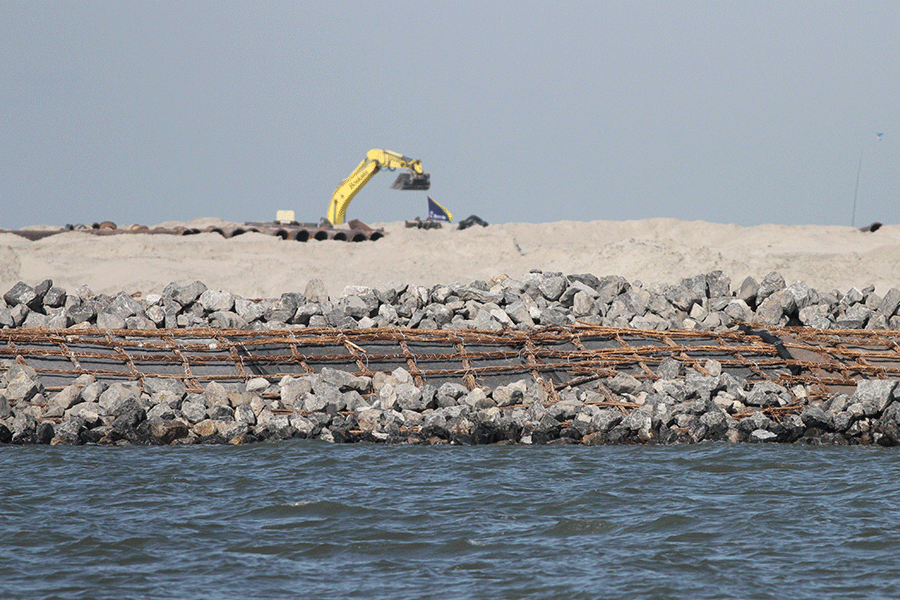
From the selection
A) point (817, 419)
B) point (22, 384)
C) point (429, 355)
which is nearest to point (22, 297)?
point (22, 384)

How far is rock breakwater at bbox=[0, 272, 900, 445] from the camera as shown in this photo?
12258 mm

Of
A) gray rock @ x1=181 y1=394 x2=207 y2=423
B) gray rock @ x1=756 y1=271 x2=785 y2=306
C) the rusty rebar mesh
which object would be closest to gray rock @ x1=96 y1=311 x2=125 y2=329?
the rusty rebar mesh

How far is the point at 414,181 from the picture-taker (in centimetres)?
3067

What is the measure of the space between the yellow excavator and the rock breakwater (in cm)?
1568

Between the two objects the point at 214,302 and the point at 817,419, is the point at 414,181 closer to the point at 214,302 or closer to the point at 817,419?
the point at 214,302

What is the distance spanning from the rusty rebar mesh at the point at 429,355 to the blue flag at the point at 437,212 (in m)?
19.3

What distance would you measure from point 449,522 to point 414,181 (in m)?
22.2

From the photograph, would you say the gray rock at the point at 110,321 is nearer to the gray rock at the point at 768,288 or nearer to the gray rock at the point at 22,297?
the gray rock at the point at 22,297

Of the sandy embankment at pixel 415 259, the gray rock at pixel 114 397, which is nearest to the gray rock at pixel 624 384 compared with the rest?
the gray rock at pixel 114 397

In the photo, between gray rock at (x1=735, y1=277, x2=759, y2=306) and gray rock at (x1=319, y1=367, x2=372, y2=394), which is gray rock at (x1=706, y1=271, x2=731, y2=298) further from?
gray rock at (x1=319, y1=367, x2=372, y2=394)

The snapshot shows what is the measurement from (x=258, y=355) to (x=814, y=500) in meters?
7.72

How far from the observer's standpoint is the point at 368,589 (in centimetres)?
768

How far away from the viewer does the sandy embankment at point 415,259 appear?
20031 millimetres

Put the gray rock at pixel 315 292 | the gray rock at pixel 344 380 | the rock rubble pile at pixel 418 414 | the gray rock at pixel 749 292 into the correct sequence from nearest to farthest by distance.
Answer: the rock rubble pile at pixel 418 414 < the gray rock at pixel 344 380 < the gray rock at pixel 315 292 < the gray rock at pixel 749 292
